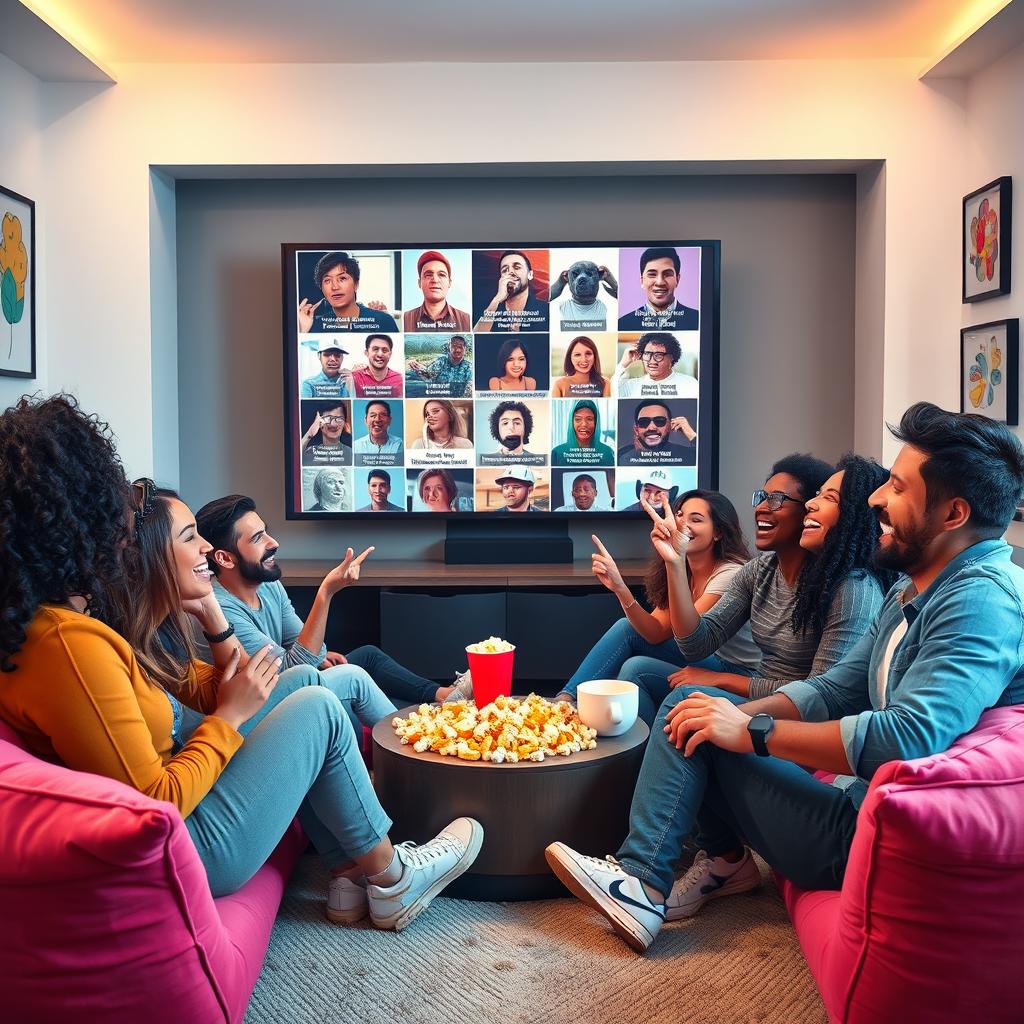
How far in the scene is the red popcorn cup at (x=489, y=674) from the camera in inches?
Result: 106

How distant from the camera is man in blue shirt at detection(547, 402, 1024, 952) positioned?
5.40ft

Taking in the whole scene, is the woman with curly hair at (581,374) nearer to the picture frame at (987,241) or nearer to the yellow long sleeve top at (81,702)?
the picture frame at (987,241)

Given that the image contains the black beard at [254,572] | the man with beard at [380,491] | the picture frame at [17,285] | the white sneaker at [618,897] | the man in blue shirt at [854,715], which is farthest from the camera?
the man with beard at [380,491]

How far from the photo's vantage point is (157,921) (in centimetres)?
145

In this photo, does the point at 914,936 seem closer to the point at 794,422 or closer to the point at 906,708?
the point at 906,708

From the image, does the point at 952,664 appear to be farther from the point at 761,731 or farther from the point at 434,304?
the point at 434,304

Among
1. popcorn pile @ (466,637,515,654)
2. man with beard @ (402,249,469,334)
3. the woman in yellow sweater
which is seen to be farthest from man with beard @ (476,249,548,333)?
the woman in yellow sweater

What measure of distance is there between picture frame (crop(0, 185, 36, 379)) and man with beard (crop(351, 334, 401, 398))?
1.26m

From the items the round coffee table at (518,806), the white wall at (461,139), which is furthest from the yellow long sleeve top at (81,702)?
the white wall at (461,139)

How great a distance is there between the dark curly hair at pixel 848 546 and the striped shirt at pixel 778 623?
22 mm

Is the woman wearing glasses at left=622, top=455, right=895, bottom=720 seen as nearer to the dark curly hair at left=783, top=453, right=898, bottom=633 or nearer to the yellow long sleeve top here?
the dark curly hair at left=783, top=453, right=898, bottom=633

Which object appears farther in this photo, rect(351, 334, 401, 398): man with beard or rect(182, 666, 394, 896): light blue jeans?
rect(351, 334, 401, 398): man with beard

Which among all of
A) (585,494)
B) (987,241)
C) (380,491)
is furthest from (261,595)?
(987,241)

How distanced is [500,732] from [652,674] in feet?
2.19
